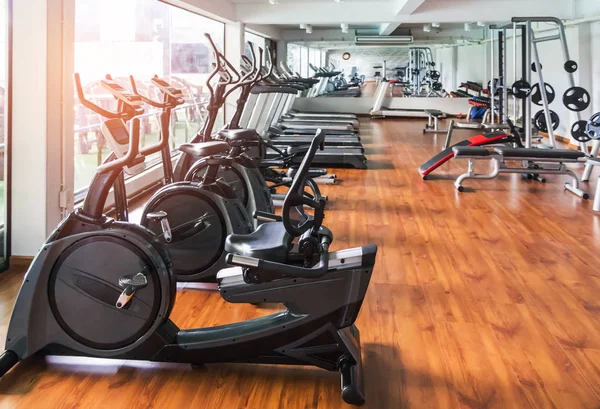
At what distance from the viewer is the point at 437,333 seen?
2.60 meters

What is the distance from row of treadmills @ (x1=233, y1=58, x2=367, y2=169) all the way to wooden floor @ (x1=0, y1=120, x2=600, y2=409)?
1.82 meters

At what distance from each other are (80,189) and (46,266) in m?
2.89

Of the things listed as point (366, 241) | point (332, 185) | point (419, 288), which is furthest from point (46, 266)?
point (332, 185)

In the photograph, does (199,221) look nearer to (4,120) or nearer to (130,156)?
(130,156)

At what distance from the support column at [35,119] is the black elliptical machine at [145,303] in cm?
127

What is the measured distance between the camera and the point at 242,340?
6.99 feet

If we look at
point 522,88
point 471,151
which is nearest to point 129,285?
point 471,151

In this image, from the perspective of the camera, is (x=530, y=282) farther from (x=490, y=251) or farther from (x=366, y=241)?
(x=366, y=241)

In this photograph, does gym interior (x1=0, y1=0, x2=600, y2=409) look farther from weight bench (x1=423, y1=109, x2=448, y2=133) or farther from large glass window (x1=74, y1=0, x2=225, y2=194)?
weight bench (x1=423, y1=109, x2=448, y2=133)

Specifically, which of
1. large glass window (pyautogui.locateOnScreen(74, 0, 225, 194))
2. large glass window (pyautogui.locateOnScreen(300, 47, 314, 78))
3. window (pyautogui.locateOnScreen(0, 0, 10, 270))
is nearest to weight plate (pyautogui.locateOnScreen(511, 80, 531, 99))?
large glass window (pyautogui.locateOnScreen(74, 0, 225, 194))

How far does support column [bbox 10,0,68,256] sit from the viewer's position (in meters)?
3.22

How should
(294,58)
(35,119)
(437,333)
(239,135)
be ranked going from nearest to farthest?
1. (437,333)
2. (35,119)
3. (239,135)
4. (294,58)

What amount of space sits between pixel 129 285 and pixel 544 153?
4632 mm

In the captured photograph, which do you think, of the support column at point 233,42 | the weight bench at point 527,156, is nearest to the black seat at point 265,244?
the weight bench at point 527,156
